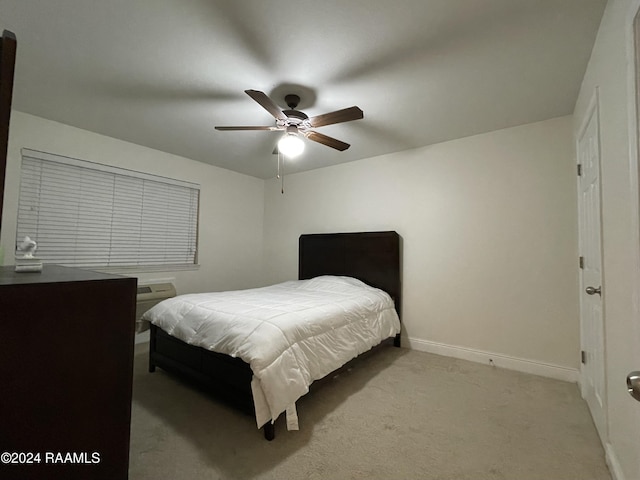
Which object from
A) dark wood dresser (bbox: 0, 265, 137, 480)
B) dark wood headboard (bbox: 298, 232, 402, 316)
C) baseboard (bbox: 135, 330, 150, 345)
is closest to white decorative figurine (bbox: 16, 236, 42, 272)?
dark wood dresser (bbox: 0, 265, 137, 480)

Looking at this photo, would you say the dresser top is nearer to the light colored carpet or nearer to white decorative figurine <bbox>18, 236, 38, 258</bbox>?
white decorative figurine <bbox>18, 236, 38, 258</bbox>

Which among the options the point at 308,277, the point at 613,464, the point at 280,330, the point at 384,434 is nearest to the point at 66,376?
the point at 280,330

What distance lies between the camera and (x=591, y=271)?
1.99 m

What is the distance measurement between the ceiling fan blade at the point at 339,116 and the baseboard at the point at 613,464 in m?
2.42

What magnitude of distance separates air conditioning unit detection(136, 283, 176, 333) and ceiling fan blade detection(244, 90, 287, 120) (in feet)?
8.48

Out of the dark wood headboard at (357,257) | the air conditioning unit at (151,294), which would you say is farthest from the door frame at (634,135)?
the air conditioning unit at (151,294)

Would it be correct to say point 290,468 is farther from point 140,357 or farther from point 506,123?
point 506,123

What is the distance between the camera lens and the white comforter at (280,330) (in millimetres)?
1727

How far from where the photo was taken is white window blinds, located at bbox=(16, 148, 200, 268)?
2852 millimetres

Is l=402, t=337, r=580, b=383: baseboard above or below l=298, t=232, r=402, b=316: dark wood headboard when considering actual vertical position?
below

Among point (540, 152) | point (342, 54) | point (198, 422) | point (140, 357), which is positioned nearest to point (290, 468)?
point (198, 422)

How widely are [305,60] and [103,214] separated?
2.86 meters

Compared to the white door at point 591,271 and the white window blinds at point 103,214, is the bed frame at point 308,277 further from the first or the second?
the white door at point 591,271

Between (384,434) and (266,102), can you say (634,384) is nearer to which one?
(384,434)
